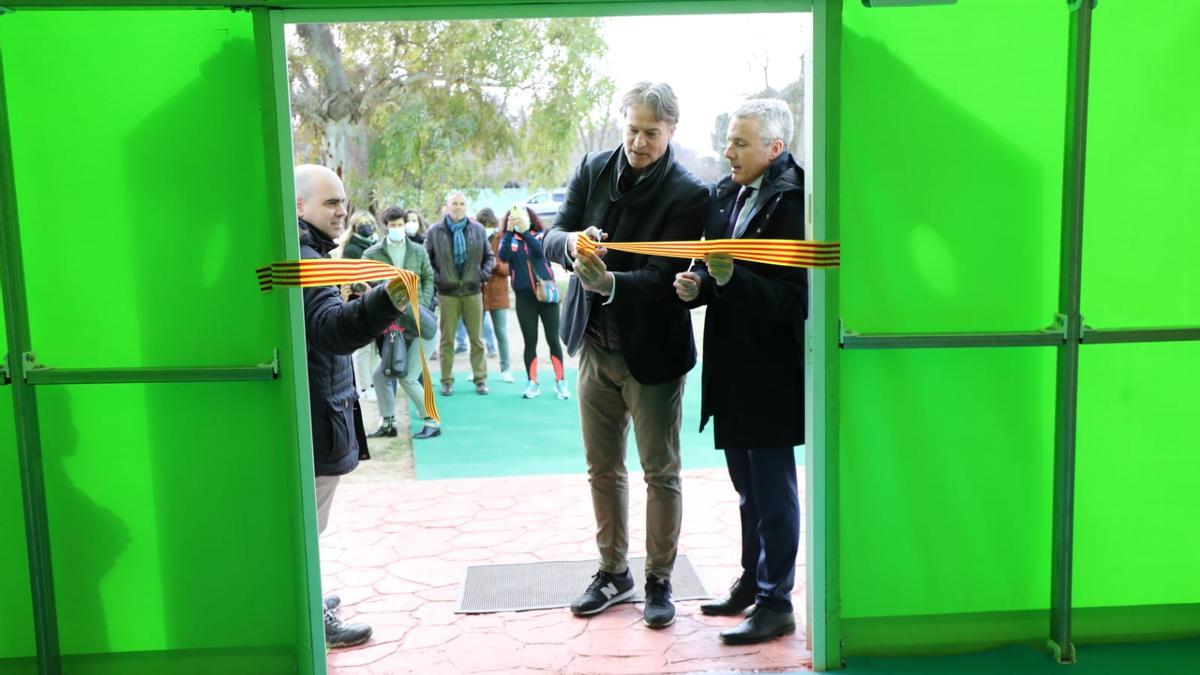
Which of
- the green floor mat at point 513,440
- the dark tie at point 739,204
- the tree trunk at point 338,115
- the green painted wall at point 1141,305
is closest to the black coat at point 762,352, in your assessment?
the dark tie at point 739,204

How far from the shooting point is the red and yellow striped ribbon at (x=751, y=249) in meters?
3.08

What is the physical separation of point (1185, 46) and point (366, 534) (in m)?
4.32

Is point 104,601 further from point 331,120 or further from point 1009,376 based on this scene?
point 331,120

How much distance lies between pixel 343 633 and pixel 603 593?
103 centimetres

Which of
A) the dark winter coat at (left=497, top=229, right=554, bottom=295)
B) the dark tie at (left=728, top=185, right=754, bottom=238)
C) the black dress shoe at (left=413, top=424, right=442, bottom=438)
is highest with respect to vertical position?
the dark tie at (left=728, top=185, right=754, bottom=238)

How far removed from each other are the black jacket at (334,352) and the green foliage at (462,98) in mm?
10715

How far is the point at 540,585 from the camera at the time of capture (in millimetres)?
4250

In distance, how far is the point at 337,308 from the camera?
3160 millimetres

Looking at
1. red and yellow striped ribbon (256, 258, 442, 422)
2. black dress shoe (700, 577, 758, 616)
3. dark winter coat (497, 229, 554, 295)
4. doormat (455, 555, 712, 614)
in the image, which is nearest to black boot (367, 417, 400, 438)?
dark winter coat (497, 229, 554, 295)

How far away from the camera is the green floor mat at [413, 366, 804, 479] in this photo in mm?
6789

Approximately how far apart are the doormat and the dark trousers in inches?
21.2

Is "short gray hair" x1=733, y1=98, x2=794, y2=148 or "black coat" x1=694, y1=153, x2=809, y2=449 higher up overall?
"short gray hair" x1=733, y1=98, x2=794, y2=148

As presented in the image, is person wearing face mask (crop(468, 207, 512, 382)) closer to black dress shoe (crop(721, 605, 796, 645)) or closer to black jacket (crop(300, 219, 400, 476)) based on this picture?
black jacket (crop(300, 219, 400, 476))

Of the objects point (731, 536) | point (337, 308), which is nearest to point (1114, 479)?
point (731, 536)
